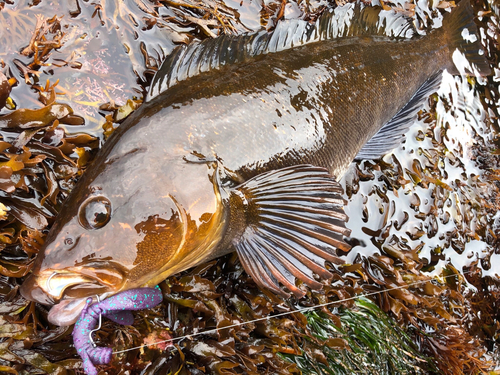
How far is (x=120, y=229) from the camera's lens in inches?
70.6

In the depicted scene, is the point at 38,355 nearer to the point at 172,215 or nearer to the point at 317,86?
the point at 172,215

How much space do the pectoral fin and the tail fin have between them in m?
2.54

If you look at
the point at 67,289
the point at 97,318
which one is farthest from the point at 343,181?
the point at 67,289

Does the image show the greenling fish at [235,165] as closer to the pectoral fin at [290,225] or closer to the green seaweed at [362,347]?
the pectoral fin at [290,225]

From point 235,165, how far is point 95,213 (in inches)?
32.3

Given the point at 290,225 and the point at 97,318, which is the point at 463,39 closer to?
the point at 290,225

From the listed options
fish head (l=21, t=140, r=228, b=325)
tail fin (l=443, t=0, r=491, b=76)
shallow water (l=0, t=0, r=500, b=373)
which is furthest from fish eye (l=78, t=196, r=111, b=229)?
tail fin (l=443, t=0, r=491, b=76)

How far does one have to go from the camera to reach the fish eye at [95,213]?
177cm

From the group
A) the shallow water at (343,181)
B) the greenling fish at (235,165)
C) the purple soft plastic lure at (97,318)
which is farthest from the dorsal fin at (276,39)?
the purple soft plastic lure at (97,318)

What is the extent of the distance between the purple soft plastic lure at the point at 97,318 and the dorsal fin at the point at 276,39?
121 cm

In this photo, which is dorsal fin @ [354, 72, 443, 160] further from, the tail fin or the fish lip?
the fish lip

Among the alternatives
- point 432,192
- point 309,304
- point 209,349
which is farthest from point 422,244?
point 209,349

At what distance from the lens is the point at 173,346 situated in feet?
7.98

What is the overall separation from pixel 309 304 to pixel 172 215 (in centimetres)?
173
